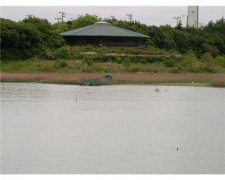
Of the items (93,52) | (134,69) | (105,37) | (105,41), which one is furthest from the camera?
(105,41)

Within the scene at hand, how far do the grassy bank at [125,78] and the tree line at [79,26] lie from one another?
600 centimetres

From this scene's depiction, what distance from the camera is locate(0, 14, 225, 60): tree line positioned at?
45.0 m

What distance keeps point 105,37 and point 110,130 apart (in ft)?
103

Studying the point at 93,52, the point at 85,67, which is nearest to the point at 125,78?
the point at 85,67

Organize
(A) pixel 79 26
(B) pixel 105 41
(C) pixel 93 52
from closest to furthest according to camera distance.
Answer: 1. (C) pixel 93 52
2. (B) pixel 105 41
3. (A) pixel 79 26

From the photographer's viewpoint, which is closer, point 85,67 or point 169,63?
point 85,67

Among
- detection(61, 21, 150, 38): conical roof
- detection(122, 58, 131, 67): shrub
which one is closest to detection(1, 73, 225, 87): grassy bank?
detection(122, 58, 131, 67): shrub

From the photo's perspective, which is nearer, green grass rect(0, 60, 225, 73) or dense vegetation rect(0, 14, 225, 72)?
green grass rect(0, 60, 225, 73)

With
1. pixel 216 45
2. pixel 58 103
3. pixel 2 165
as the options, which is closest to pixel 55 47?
pixel 216 45

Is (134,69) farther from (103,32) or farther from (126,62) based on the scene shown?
(103,32)

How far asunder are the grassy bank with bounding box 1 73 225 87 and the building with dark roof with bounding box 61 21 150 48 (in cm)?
1137

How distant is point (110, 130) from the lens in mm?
20719

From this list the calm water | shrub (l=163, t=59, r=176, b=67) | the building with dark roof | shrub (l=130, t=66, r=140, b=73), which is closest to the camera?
the calm water

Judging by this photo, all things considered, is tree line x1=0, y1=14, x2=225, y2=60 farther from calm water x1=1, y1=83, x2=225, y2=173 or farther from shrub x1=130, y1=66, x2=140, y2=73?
calm water x1=1, y1=83, x2=225, y2=173
